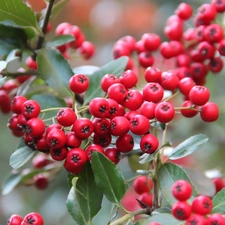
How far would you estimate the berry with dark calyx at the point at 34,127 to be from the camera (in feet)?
3.95

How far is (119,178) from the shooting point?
46.4 inches

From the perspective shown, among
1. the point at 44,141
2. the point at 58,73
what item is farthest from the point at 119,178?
the point at 58,73

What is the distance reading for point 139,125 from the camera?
3.86 ft

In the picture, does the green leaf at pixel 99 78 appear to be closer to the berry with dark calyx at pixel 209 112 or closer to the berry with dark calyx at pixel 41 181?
the berry with dark calyx at pixel 209 112

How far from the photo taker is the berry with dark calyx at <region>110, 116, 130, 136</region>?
3.82 feet

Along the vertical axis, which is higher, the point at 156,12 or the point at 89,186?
the point at 89,186

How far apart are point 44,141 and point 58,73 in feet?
0.96

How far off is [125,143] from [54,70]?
36 cm

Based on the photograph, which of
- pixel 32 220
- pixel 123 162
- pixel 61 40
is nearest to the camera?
pixel 32 220

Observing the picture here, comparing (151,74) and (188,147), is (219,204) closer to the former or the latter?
(188,147)

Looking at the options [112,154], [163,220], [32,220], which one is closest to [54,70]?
[112,154]

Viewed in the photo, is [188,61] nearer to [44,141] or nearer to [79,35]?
[79,35]

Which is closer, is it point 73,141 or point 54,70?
point 73,141

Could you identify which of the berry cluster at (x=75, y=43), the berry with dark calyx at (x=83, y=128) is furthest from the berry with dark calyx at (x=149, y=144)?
the berry cluster at (x=75, y=43)
